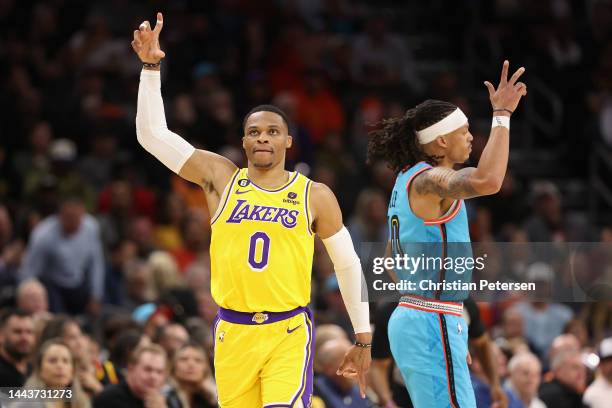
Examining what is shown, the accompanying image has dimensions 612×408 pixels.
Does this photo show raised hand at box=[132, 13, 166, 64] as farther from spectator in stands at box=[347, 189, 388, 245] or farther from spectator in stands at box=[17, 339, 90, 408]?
spectator in stands at box=[347, 189, 388, 245]

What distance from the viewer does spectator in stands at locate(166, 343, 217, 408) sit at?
9.72 metres

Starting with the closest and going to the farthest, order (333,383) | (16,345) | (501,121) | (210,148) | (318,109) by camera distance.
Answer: (501,121)
(16,345)
(333,383)
(210,148)
(318,109)

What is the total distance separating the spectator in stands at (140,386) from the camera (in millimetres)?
9219

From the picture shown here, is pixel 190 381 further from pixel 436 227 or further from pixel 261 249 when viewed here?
pixel 436 227

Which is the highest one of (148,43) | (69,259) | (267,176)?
(148,43)

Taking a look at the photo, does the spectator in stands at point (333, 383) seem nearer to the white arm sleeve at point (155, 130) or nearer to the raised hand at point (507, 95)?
the white arm sleeve at point (155, 130)

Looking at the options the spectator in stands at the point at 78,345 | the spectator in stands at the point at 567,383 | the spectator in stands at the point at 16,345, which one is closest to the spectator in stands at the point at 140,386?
the spectator in stands at the point at 78,345

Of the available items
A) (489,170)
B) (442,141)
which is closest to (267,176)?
(442,141)

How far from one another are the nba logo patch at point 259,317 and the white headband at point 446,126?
4.86ft

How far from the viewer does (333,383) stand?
10.2 metres

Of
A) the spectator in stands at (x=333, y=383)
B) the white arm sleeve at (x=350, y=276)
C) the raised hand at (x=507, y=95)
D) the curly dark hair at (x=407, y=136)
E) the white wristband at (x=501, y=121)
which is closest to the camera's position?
the white wristband at (x=501, y=121)

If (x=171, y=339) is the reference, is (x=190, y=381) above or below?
below

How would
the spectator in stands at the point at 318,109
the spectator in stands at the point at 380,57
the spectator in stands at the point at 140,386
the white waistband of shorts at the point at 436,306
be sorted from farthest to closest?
the spectator in stands at the point at 380,57
the spectator in stands at the point at 318,109
the spectator in stands at the point at 140,386
the white waistband of shorts at the point at 436,306

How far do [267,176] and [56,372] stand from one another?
8.00 feet
